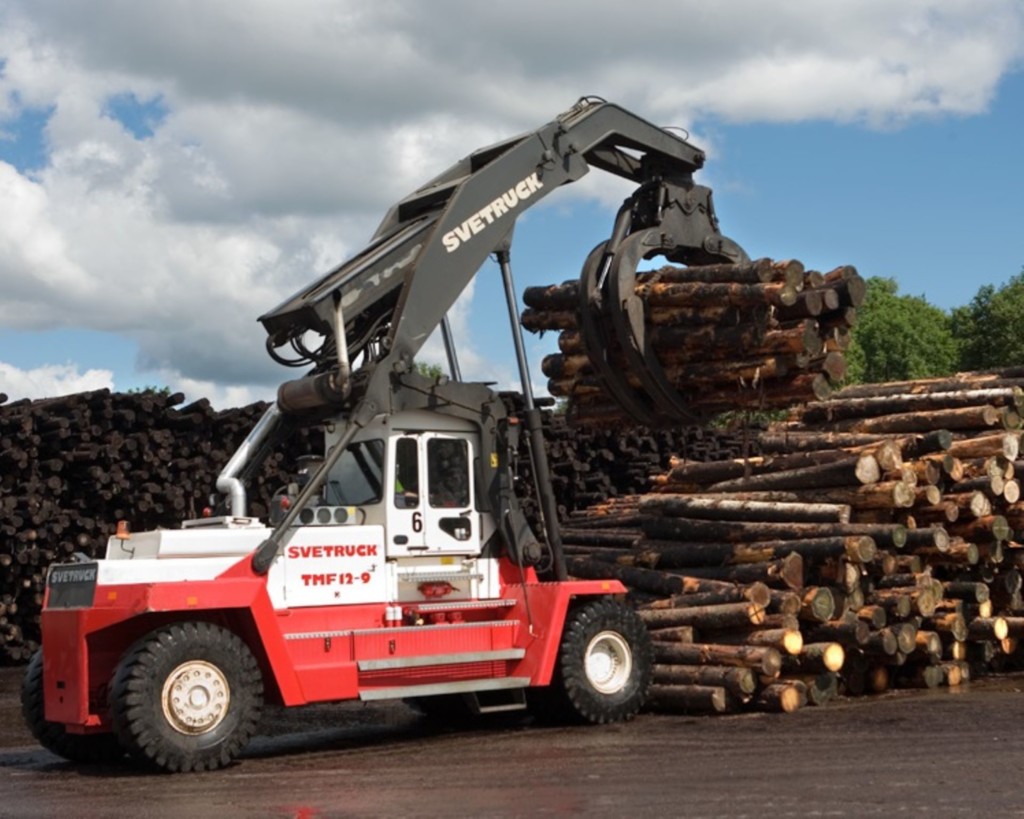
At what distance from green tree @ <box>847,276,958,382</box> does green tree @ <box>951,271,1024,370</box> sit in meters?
1.22

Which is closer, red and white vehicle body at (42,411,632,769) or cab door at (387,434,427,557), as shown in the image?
red and white vehicle body at (42,411,632,769)

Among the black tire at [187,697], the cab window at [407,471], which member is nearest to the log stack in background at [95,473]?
the cab window at [407,471]

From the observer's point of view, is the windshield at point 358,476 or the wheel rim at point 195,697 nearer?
the wheel rim at point 195,697

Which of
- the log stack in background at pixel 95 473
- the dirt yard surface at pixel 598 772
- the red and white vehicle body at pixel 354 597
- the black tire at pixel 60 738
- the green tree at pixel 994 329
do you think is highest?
the green tree at pixel 994 329

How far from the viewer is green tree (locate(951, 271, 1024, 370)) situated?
183 feet

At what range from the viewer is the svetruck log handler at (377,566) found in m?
10.5

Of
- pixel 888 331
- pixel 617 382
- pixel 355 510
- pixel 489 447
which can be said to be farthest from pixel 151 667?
pixel 888 331

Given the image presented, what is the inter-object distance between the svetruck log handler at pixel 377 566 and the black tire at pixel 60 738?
16 millimetres

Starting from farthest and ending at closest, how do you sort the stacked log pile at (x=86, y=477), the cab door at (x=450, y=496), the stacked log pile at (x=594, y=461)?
the stacked log pile at (x=594, y=461) < the stacked log pile at (x=86, y=477) < the cab door at (x=450, y=496)

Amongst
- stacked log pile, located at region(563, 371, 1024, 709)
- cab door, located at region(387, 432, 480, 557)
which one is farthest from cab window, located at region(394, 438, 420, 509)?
stacked log pile, located at region(563, 371, 1024, 709)

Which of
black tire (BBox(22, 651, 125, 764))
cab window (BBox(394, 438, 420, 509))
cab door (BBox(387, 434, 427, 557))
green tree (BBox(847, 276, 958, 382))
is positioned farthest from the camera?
green tree (BBox(847, 276, 958, 382))

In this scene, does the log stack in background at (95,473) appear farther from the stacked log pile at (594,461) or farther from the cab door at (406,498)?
the cab door at (406,498)

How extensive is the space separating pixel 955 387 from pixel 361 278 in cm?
777

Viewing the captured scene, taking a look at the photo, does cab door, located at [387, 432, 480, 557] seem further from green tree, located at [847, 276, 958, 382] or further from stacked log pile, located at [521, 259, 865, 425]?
green tree, located at [847, 276, 958, 382]
